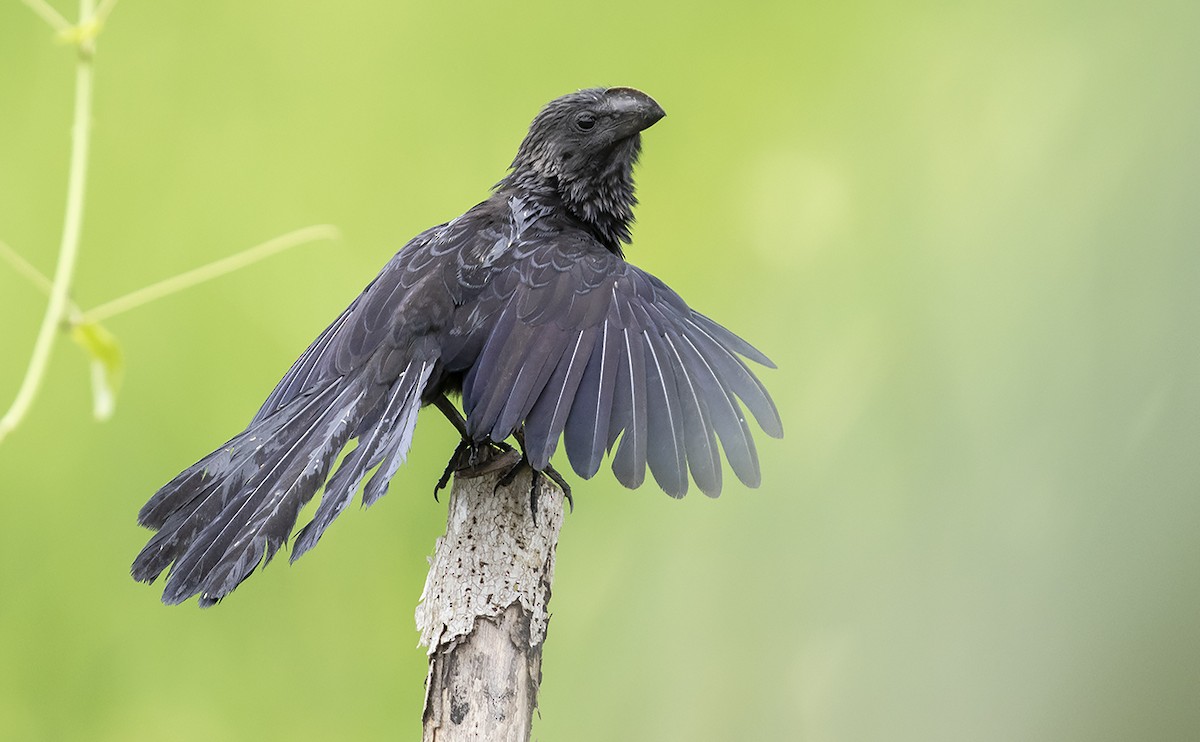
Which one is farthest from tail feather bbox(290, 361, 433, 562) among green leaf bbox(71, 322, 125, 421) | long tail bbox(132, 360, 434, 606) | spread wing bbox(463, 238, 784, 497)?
green leaf bbox(71, 322, 125, 421)

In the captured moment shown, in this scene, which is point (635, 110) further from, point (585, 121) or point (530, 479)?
point (530, 479)

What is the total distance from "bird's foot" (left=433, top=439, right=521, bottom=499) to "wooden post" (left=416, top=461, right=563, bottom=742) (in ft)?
0.12

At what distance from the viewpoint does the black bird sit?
1.78 m

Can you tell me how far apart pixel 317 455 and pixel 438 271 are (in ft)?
1.65

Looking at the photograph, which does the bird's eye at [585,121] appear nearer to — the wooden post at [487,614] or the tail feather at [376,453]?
the tail feather at [376,453]

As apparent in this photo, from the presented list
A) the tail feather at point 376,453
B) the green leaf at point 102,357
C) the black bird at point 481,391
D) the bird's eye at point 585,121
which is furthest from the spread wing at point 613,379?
the green leaf at point 102,357

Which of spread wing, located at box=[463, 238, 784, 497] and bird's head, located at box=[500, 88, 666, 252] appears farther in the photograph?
bird's head, located at box=[500, 88, 666, 252]

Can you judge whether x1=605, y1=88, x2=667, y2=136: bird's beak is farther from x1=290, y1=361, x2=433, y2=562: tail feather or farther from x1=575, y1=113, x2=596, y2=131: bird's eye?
x1=290, y1=361, x2=433, y2=562: tail feather

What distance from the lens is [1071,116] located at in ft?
10.4

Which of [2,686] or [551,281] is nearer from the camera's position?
[551,281]

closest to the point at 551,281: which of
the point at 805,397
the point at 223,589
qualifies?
the point at 223,589

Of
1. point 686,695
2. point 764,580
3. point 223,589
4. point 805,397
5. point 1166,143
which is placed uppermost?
point 1166,143

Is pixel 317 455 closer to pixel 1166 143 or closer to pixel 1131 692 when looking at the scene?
pixel 1131 692

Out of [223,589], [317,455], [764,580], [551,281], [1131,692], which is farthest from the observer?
[764,580]
